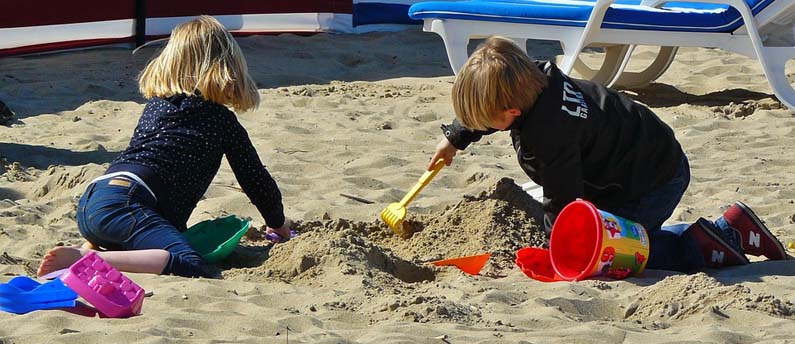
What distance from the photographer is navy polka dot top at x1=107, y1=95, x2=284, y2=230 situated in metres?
3.56

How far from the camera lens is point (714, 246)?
360cm

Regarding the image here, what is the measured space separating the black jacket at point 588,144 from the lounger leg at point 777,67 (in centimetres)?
268

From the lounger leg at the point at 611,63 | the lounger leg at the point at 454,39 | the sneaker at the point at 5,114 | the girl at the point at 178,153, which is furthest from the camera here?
the lounger leg at the point at 611,63

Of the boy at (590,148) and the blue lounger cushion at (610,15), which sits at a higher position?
the boy at (590,148)

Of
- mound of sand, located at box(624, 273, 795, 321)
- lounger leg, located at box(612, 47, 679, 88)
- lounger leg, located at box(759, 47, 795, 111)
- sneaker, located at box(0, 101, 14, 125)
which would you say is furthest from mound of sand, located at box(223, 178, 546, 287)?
lounger leg, located at box(612, 47, 679, 88)

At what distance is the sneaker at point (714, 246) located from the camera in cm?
358

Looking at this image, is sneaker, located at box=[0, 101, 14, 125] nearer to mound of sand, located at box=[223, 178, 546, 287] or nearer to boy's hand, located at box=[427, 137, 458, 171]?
mound of sand, located at box=[223, 178, 546, 287]

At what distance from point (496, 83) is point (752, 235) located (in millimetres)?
1003

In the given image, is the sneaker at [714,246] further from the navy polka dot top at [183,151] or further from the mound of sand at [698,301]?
the navy polka dot top at [183,151]

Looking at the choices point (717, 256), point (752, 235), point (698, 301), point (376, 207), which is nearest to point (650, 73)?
point (376, 207)

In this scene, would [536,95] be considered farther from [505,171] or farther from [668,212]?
[505,171]

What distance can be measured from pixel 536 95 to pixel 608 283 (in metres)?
0.54

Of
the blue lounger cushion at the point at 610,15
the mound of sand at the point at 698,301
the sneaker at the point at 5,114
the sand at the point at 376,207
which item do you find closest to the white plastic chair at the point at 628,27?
the blue lounger cushion at the point at 610,15

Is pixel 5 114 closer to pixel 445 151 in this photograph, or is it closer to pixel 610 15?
pixel 445 151
